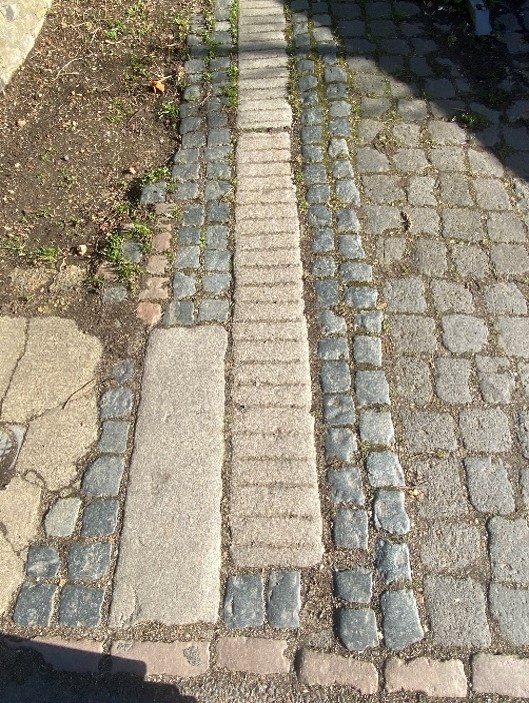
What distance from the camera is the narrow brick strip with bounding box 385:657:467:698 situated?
7.16ft

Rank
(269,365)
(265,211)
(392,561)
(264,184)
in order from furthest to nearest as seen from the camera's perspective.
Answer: (264,184), (265,211), (269,365), (392,561)

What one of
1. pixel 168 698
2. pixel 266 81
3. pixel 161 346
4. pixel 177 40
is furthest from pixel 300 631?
pixel 177 40

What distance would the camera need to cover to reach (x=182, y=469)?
106 inches

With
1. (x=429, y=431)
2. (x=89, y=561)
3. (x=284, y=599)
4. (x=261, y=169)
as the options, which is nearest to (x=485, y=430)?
(x=429, y=431)

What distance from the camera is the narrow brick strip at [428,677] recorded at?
7.16ft

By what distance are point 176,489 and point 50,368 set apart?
0.89 m

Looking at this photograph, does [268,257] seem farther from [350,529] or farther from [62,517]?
[62,517]

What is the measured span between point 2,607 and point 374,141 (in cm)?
328

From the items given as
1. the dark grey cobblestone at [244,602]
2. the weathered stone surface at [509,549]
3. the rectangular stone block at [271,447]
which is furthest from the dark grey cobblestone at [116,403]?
the weathered stone surface at [509,549]

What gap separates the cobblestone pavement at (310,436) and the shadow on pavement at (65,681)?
2 centimetres

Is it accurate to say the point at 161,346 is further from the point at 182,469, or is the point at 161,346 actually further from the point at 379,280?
the point at 379,280

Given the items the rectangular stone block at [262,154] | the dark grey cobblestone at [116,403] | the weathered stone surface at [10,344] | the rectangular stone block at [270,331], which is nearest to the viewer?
the dark grey cobblestone at [116,403]

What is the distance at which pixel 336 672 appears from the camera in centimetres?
223

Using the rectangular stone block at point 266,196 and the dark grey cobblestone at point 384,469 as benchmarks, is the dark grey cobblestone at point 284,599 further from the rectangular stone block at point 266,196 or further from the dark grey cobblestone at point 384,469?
the rectangular stone block at point 266,196
